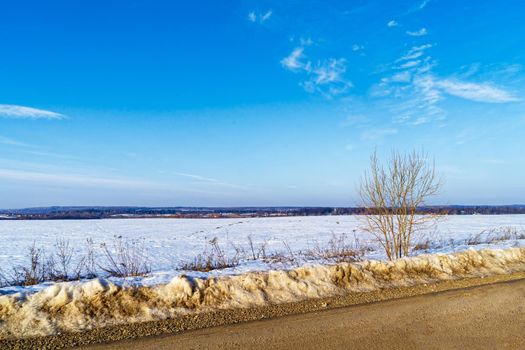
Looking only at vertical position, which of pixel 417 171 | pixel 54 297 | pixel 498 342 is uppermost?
pixel 417 171

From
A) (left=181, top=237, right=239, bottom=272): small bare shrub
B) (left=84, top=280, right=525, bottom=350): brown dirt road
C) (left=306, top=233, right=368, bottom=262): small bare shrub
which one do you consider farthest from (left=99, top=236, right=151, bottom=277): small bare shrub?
(left=306, top=233, right=368, bottom=262): small bare shrub

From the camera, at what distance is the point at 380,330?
510 centimetres

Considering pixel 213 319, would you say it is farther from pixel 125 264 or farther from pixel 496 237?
pixel 496 237

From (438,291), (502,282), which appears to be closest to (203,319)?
(438,291)

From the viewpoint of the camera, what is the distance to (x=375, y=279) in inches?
314

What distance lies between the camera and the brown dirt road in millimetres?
4625

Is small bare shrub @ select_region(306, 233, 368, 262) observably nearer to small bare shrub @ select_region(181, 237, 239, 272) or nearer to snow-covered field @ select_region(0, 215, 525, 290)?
snow-covered field @ select_region(0, 215, 525, 290)

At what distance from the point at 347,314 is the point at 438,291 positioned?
101 inches

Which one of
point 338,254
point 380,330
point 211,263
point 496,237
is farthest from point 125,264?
point 496,237

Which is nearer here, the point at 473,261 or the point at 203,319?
the point at 203,319

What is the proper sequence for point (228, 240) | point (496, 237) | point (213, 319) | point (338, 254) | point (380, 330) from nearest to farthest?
1. point (380, 330)
2. point (213, 319)
3. point (338, 254)
4. point (496, 237)
5. point (228, 240)

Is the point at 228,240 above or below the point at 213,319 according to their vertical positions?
below

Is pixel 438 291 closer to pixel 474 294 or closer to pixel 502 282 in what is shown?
pixel 474 294

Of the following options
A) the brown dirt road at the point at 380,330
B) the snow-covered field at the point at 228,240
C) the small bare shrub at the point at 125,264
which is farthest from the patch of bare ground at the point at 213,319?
the small bare shrub at the point at 125,264
